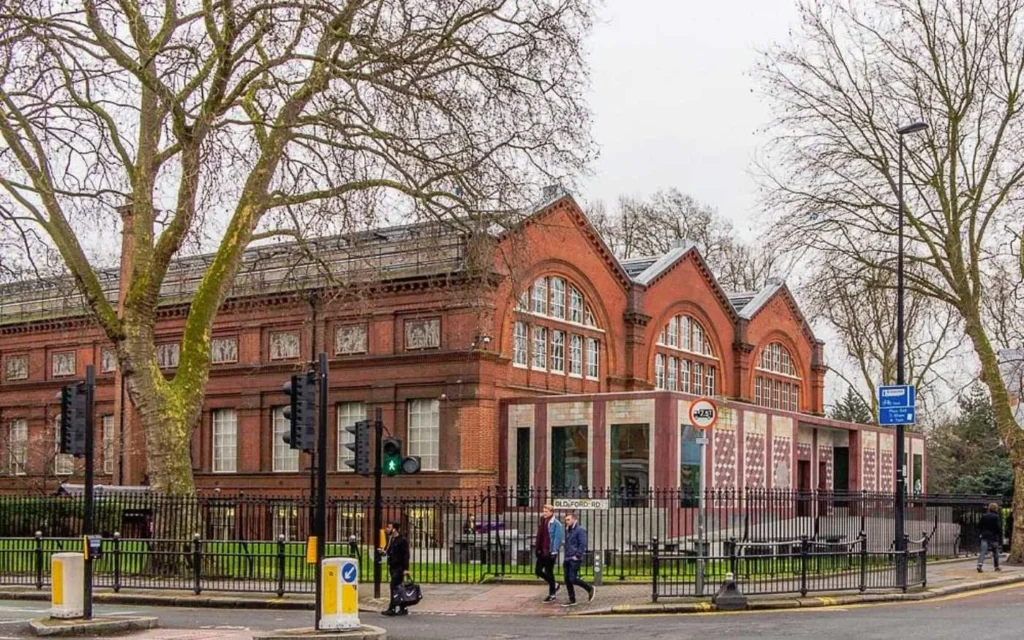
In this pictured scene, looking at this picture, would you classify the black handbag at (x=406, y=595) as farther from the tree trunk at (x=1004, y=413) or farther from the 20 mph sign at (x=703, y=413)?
the tree trunk at (x=1004, y=413)

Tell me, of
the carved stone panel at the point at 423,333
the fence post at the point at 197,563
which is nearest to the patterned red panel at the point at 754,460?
the carved stone panel at the point at 423,333

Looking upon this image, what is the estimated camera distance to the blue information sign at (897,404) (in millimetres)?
26484

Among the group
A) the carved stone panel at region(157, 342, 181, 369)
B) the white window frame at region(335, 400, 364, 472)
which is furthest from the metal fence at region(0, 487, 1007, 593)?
the carved stone panel at region(157, 342, 181, 369)

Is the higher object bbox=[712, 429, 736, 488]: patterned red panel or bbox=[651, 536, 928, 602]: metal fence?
bbox=[712, 429, 736, 488]: patterned red panel

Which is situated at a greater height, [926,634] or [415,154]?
[415,154]

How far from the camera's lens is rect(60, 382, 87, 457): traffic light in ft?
59.8

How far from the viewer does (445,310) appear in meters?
40.5

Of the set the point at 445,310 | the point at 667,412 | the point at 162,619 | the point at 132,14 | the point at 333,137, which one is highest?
the point at 132,14

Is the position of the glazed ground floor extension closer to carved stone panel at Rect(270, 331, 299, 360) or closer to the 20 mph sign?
carved stone panel at Rect(270, 331, 299, 360)

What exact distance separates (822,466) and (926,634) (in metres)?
34.2

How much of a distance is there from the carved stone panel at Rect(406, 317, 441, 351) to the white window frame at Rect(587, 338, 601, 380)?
7.43m

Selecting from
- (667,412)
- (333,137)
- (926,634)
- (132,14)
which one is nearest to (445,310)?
(667,412)

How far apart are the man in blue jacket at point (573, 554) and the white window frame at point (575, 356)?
75.9 feet

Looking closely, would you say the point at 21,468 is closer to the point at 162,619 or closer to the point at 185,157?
the point at 185,157
